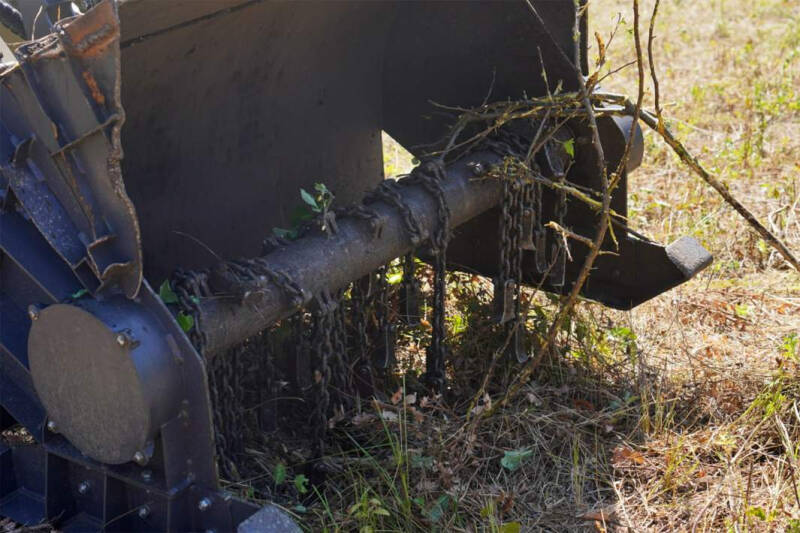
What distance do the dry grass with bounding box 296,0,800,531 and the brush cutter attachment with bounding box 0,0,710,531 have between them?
22 cm

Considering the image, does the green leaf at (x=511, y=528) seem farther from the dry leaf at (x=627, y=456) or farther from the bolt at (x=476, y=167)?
the bolt at (x=476, y=167)

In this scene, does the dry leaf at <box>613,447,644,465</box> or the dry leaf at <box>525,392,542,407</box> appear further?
the dry leaf at <box>525,392,542,407</box>

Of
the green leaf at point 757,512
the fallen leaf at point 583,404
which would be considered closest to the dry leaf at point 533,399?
the fallen leaf at point 583,404

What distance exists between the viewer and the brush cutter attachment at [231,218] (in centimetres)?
239

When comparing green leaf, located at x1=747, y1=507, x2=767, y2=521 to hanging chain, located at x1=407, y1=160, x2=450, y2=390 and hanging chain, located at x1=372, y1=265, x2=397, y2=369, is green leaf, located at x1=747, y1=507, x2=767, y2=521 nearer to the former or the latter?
hanging chain, located at x1=407, y1=160, x2=450, y2=390

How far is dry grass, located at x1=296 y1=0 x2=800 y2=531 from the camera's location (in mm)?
3055

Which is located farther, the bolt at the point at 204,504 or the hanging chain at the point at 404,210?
the hanging chain at the point at 404,210

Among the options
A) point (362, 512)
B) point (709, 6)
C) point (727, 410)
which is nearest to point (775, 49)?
point (709, 6)

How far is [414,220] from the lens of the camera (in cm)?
322

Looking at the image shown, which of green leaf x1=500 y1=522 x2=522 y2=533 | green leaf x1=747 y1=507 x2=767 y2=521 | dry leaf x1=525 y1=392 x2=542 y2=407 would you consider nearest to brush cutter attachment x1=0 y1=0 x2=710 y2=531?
dry leaf x1=525 y1=392 x2=542 y2=407

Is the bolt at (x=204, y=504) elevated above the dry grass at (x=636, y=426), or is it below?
above

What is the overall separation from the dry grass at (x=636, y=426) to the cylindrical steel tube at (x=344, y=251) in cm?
53

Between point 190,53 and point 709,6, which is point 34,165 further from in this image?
point 709,6

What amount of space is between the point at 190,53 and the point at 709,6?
6.57 m
